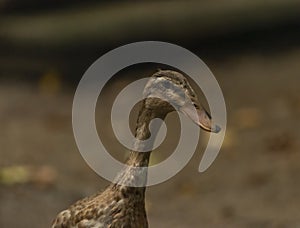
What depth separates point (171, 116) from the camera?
7383 mm

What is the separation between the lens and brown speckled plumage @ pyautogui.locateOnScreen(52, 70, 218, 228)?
2.88 m

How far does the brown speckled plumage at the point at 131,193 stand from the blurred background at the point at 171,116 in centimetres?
247

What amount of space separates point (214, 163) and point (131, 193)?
12.4 feet

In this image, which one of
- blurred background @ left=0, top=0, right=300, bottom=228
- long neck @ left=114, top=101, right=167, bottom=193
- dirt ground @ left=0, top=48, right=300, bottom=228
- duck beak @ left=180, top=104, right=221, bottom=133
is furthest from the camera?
blurred background @ left=0, top=0, right=300, bottom=228

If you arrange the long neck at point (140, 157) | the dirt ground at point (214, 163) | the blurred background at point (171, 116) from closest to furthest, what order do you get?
the long neck at point (140, 157) < the dirt ground at point (214, 163) < the blurred background at point (171, 116)

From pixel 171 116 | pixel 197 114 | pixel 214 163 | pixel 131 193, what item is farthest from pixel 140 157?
pixel 171 116

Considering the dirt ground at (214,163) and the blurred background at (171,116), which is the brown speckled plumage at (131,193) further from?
the blurred background at (171,116)

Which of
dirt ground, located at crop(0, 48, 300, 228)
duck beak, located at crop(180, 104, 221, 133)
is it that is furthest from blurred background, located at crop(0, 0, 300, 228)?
duck beak, located at crop(180, 104, 221, 133)

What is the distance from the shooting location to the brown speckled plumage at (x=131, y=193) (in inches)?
113

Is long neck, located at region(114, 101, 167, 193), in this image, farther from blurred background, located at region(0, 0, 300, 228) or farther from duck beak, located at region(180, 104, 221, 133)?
blurred background, located at region(0, 0, 300, 228)

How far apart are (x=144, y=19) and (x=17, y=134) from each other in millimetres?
1802

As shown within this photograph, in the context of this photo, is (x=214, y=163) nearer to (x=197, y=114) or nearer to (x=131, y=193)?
(x=131, y=193)

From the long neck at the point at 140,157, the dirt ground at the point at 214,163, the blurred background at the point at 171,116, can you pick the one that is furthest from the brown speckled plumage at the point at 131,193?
the blurred background at the point at 171,116

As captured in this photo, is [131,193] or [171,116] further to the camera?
[171,116]
